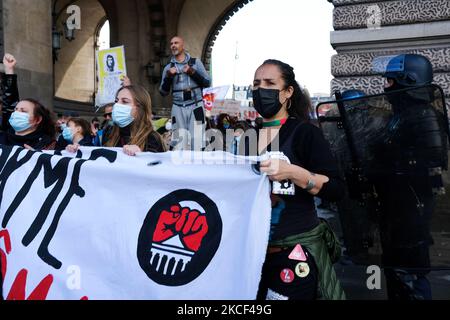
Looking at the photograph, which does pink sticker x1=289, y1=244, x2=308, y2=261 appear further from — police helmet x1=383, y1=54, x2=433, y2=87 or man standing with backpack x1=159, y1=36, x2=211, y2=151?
man standing with backpack x1=159, y1=36, x2=211, y2=151

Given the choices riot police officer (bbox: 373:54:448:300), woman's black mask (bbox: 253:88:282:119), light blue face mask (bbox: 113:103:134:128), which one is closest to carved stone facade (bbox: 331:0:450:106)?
riot police officer (bbox: 373:54:448:300)

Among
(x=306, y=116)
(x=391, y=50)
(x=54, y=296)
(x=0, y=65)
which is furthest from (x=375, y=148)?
(x=0, y=65)


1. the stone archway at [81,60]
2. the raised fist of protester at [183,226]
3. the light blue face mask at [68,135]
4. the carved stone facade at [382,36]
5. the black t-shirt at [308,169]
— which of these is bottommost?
the raised fist of protester at [183,226]

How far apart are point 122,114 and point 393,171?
1.79m

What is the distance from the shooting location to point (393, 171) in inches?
108

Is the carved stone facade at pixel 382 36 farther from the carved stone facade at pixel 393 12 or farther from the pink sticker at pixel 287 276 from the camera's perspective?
the pink sticker at pixel 287 276

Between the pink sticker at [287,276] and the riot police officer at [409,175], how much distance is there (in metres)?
0.98

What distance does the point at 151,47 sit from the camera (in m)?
17.9

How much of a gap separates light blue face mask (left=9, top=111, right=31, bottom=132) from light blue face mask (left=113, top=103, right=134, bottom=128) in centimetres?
92

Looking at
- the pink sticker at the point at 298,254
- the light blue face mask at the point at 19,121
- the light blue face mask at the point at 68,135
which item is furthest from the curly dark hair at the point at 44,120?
the pink sticker at the point at 298,254

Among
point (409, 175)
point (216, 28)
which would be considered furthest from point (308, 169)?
point (216, 28)

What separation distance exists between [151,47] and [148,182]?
52.4 ft

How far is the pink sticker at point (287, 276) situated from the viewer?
2133mm

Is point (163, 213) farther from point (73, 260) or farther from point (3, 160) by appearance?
point (3, 160)
